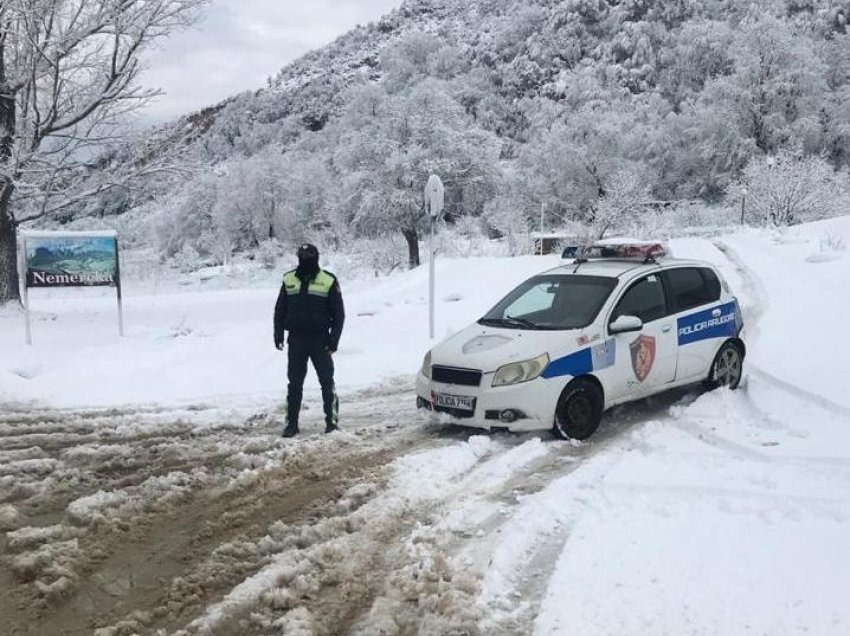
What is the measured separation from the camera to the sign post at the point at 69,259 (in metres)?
11.9

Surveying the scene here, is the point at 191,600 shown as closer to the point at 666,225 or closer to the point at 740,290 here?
the point at 740,290

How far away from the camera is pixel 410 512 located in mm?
5254

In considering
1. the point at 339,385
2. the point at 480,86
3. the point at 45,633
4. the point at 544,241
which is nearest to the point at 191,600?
the point at 45,633

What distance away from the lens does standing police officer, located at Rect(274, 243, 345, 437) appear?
7.32m

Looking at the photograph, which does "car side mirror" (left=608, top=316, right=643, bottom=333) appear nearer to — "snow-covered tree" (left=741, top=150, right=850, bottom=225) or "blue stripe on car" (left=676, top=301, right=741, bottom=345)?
"blue stripe on car" (left=676, top=301, right=741, bottom=345)

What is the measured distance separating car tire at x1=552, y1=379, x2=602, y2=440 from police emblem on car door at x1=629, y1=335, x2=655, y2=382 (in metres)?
0.59

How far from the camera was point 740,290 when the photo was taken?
15.7m

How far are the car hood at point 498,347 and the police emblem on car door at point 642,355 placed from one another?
29.3 inches

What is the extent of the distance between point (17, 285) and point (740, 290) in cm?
1565

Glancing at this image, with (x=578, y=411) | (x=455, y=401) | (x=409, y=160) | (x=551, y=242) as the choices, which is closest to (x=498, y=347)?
(x=455, y=401)

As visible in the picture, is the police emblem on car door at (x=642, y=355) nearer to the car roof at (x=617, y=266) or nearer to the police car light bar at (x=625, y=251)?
the car roof at (x=617, y=266)

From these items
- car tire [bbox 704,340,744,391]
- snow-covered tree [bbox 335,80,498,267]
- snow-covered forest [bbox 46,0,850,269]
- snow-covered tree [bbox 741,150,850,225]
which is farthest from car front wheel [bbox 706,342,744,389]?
snow-covered tree [bbox 741,150,850,225]

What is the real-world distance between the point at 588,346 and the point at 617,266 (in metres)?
1.50

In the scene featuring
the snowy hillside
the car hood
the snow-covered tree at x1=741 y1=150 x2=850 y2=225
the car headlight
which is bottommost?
the snowy hillside
